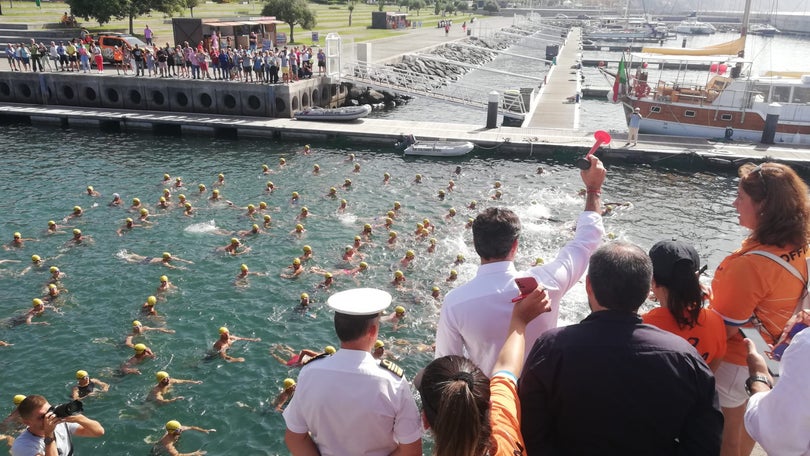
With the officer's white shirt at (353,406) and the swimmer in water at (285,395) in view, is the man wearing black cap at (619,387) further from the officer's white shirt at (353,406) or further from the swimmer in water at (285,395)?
the swimmer in water at (285,395)

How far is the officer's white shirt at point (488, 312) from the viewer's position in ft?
14.7

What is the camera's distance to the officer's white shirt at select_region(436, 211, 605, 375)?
447 centimetres

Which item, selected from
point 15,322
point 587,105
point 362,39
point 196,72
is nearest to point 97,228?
point 15,322

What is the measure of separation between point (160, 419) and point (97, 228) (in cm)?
1305

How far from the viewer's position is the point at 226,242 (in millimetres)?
21469

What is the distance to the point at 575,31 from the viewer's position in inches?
5172

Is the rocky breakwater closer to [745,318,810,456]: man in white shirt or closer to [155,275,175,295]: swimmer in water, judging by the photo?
[155,275,175,295]: swimmer in water

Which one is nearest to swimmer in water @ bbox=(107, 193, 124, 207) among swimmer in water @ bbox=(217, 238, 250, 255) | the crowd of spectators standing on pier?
swimmer in water @ bbox=(217, 238, 250, 255)

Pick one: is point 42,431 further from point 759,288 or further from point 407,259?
point 407,259

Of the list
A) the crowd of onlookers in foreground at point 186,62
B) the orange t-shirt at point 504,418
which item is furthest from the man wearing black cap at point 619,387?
the crowd of onlookers in foreground at point 186,62

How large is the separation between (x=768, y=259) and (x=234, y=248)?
1831cm

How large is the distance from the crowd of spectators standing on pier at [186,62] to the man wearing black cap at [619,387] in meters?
39.2

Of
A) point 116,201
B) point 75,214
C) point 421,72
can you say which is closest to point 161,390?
point 75,214

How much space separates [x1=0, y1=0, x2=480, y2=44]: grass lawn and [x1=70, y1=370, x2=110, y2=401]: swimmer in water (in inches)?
2122
